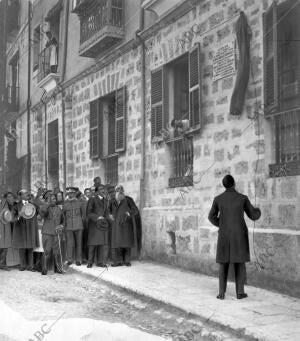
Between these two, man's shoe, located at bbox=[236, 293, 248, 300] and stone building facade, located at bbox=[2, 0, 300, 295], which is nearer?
man's shoe, located at bbox=[236, 293, 248, 300]

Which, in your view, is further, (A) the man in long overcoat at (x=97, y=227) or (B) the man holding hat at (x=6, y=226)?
(B) the man holding hat at (x=6, y=226)

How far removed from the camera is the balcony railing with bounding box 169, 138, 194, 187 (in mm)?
10195

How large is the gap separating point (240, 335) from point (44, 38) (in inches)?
535

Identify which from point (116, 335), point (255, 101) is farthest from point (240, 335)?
point (255, 101)

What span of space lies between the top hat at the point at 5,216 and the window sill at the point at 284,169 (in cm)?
530

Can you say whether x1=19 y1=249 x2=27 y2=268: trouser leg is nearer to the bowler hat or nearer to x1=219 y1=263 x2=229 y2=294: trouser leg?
the bowler hat

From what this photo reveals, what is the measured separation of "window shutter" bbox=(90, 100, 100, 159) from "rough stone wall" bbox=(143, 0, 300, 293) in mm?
2373

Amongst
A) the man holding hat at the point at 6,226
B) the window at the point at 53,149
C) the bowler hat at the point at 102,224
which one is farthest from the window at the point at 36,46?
the bowler hat at the point at 102,224

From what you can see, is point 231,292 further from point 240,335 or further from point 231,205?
point 240,335

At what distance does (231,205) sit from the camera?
23.5 feet

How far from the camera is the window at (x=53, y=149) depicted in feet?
53.8

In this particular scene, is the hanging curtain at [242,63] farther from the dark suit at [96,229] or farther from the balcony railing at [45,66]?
the balcony railing at [45,66]

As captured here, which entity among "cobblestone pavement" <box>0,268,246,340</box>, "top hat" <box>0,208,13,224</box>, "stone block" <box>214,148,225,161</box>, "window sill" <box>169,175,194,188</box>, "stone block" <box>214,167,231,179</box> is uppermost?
"stone block" <box>214,148,225,161</box>

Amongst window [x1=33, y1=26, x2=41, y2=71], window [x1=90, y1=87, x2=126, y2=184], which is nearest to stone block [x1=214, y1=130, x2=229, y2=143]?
window [x1=90, y1=87, x2=126, y2=184]
